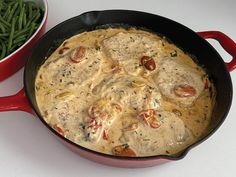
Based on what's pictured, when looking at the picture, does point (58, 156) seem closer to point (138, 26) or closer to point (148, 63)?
point (148, 63)

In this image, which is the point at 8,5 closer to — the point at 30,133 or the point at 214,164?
the point at 30,133

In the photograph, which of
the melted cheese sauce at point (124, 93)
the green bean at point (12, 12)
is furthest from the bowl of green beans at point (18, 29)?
the melted cheese sauce at point (124, 93)

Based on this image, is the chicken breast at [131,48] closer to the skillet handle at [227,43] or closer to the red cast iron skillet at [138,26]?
the red cast iron skillet at [138,26]

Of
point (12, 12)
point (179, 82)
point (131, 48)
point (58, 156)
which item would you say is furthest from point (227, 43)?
point (12, 12)

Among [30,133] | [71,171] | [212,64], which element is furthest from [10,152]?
[212,64]

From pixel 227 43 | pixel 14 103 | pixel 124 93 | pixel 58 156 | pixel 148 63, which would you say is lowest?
pixel 58 156
